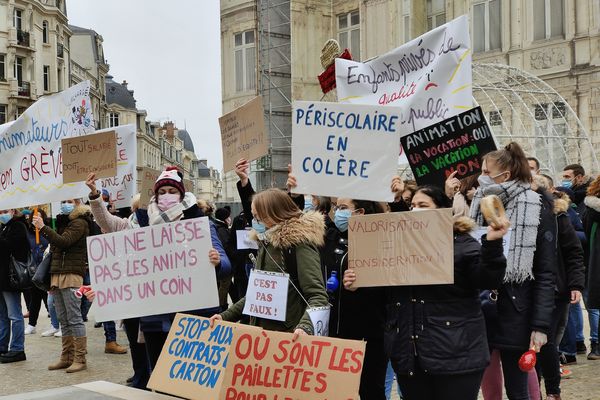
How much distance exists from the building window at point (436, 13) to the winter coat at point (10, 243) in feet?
46.3

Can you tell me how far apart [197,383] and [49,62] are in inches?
2209

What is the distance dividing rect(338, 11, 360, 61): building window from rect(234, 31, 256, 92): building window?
4.14 meters

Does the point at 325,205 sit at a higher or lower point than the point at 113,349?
higher

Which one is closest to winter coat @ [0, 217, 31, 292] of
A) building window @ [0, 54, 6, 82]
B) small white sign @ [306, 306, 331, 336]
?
small white sign @ [306, 306, 331, 336]

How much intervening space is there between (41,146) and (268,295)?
4153 mm

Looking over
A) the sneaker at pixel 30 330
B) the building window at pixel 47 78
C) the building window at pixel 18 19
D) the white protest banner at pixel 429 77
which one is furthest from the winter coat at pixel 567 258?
the building window at pixel 47 78

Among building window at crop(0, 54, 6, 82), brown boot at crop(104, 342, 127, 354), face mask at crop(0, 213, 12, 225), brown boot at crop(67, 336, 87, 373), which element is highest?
building window at crop(0, 54, 6, 82)

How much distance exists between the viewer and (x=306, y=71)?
25812 millimetres

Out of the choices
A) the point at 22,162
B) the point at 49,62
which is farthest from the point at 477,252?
the point at 49,62

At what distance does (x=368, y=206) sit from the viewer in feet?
17.4

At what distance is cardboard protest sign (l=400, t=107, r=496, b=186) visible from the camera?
219 inches

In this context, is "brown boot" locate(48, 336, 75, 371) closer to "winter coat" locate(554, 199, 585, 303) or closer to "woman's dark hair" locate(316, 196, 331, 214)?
"woman's dark hair" locate(316, 196, 331, 214)

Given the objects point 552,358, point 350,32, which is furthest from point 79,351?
point 350,32

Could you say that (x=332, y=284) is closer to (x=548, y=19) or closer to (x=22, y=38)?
(x=548, y=19)
